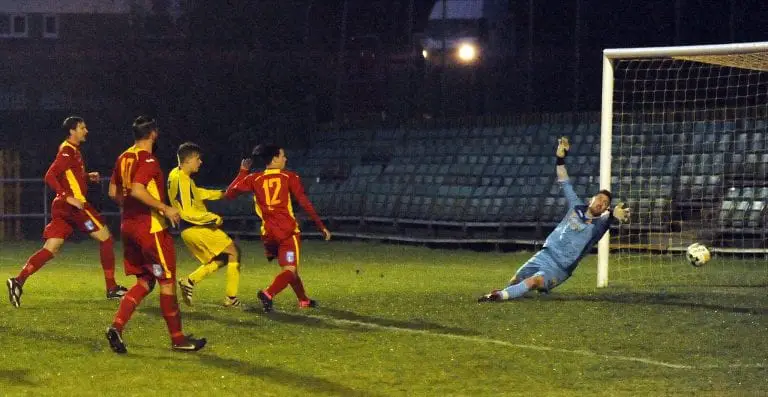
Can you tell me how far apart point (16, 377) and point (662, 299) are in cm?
699

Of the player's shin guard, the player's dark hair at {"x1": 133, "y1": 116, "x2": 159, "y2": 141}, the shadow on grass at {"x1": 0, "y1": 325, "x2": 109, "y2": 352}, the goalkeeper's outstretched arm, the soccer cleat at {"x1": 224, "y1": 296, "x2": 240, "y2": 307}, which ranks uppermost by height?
the player's dark hair at {"x1": 133, "y1": 116, "x2": 159, "y2": 141}

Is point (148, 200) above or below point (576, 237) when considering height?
above

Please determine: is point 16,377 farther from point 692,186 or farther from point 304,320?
point 692,186

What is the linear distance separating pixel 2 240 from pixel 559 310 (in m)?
16.2

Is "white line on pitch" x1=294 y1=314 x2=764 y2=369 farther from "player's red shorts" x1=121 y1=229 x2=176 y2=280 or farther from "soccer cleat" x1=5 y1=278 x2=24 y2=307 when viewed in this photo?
"soccer cleat" x1=5 y1=278 x2=24 y2=307

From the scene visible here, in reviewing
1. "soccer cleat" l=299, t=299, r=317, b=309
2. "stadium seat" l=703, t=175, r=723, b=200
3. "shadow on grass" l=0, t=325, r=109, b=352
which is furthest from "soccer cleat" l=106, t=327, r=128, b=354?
"stadium seat" l=703, t=175, r=723, b=200

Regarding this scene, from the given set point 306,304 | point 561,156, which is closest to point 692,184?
point 561,156

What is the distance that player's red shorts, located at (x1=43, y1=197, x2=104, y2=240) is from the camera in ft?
41.3

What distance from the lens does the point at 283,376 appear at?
8195 mm

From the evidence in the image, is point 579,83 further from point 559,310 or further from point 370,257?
point 559,310

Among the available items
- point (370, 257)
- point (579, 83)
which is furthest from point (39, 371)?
point (579, 83)

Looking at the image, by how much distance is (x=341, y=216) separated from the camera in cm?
2456

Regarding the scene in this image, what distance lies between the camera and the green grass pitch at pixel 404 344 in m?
7.87

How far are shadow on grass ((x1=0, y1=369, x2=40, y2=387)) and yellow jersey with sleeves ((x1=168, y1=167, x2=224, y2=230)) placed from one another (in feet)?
11.5
